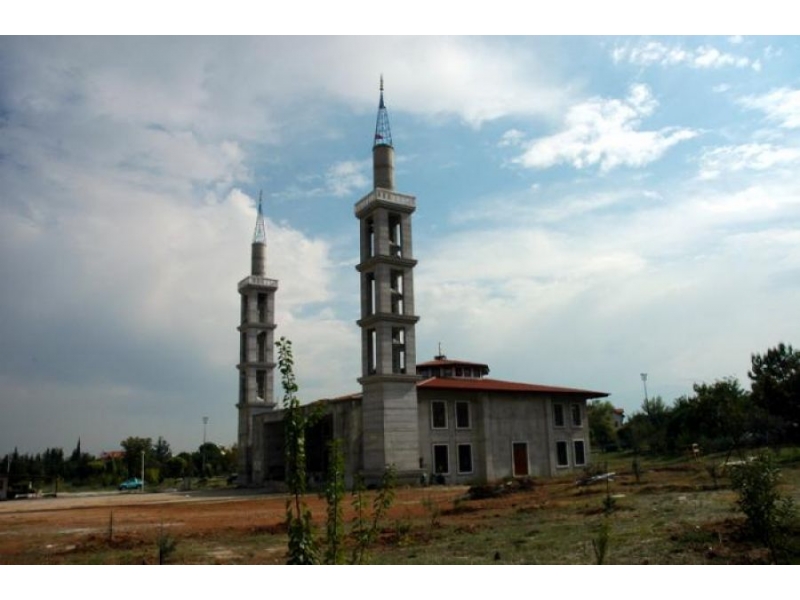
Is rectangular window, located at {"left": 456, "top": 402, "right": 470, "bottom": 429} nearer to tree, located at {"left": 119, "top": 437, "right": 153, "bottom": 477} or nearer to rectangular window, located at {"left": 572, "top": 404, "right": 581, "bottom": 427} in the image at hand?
rectangular window, located at {"left": 572, "top": 404, "right": 581, "bottom": 427}

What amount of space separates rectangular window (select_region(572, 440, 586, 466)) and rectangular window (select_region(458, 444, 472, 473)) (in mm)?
10129

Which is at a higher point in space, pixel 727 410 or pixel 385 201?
pixel 385 201

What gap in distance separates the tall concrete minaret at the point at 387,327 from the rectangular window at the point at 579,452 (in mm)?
15609

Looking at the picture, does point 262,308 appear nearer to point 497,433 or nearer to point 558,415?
point 497,433

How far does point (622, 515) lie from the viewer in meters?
18.0

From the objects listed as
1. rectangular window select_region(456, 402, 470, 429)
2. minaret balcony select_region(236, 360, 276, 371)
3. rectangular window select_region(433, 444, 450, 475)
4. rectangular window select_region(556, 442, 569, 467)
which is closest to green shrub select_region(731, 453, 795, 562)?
rectangular window select_region(433, 444, 450, 475)

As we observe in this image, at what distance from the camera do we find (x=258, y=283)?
5809 cm

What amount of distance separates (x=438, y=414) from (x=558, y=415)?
441 inches

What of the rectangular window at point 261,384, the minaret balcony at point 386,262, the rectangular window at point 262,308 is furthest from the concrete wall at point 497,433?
the rectangular window at point 262,308

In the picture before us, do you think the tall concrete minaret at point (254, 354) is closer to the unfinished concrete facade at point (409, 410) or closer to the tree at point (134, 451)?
the unfinished concrete facade at point (409, 410)

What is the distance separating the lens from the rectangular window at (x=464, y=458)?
45.2 meters

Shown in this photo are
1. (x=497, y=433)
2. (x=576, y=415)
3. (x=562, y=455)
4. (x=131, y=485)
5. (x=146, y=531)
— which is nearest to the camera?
(x=146, y=531)

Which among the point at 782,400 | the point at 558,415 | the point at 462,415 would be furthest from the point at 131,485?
the point at 782,400

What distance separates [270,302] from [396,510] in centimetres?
3581
